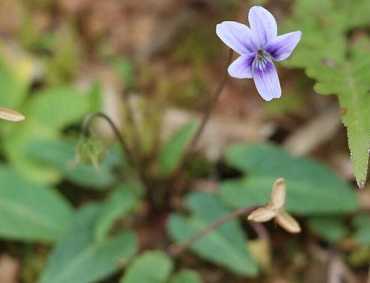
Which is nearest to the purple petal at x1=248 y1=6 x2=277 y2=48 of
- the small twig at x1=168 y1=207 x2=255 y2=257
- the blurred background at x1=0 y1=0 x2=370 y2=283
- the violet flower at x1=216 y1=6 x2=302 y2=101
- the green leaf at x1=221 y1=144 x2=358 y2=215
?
the violet flower at x1=216 y1=6 x2=302 y2=101

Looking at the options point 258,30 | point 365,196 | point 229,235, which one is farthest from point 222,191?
point 258,30

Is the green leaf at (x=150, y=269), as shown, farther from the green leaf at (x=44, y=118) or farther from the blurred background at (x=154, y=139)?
the green leaf at (x=44, y=118)

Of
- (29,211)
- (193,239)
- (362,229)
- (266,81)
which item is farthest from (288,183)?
(29,211)

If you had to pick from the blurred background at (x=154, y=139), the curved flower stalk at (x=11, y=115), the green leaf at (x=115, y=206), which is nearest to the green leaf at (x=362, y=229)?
the blurred background at (x=154, y=139)

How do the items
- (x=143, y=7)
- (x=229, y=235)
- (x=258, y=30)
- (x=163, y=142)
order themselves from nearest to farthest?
(x=258, y=30) < (x=229, y=235) < (x=163, y=142) < (x=143, y=7)

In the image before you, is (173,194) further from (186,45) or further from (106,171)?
(186,45)

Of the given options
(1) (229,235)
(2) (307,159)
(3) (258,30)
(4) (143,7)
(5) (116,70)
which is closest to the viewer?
(3) (258,30)
